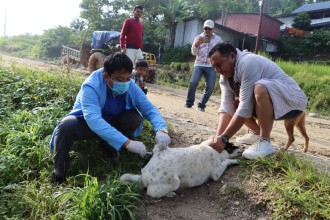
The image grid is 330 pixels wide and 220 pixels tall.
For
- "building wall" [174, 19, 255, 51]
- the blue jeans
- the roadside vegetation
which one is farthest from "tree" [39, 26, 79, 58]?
the blue jeans

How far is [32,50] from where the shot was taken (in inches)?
1302

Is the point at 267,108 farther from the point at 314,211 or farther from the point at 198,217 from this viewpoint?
the point at 198,217

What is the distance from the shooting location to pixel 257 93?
10.8ft

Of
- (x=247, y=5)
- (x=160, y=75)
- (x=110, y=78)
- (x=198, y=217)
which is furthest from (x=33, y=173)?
(x=247, y=5)

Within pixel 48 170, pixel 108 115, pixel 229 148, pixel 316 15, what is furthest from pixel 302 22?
pixel 48 170

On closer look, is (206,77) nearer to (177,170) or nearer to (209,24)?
(209,24)

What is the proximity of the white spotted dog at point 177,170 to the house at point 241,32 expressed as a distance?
73.2 ft

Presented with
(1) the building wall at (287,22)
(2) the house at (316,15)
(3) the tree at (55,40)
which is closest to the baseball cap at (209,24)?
(2) the house at (316,15)

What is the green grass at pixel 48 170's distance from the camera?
9.16ft

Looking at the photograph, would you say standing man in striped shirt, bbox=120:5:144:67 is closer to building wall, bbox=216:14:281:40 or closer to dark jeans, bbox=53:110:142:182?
dark jeans, bbox=53:110:142:182

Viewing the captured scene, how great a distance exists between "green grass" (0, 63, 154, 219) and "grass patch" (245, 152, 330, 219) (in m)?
1.23

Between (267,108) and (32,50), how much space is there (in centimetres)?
3384

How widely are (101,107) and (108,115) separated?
0.20m

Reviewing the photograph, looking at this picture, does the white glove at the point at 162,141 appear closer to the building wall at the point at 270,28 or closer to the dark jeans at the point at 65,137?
the dark jeans at the point at 65,137
